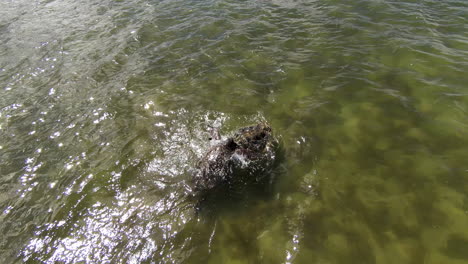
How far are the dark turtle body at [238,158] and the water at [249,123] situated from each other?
1.29 feet

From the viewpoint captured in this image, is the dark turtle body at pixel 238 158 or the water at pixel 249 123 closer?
the water at pixel 249 123

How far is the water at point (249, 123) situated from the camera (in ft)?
15.4

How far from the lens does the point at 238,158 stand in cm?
595

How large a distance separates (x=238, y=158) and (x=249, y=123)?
1382mm

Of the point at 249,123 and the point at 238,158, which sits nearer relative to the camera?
the point at 238,158

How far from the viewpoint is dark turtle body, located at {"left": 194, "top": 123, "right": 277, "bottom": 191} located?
5.63 m

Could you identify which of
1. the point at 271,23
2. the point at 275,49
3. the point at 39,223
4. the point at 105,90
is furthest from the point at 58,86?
the point at 271,23

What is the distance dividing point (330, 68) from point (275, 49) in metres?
2.15

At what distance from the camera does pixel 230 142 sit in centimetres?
600

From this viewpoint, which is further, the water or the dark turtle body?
the dark turtle body

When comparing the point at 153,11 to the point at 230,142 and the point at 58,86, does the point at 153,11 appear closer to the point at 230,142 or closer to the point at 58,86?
the point at 58,86

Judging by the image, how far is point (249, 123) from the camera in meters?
7.03

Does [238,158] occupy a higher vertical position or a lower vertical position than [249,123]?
lower

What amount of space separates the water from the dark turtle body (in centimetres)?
39
